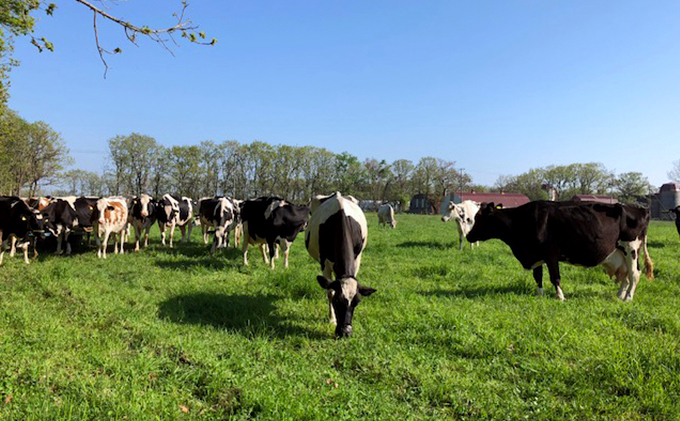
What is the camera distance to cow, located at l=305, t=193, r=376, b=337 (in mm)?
5098

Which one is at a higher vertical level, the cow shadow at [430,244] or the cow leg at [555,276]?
the cow leg at [555,276]

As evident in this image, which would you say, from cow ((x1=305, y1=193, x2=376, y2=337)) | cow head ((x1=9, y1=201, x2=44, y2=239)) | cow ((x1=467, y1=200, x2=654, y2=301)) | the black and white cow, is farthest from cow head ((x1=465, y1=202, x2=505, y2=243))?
cow head ((x1=9, y1=201, x2=44, y2=239))

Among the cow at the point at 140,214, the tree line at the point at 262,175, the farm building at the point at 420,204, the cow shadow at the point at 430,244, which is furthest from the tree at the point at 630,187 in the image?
the cow at the point at 140,214

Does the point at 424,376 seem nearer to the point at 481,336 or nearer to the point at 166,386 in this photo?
the point at 481,336

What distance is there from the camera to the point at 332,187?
237 feet

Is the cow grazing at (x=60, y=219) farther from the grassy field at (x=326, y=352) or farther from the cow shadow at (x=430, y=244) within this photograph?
the cow shadow at (x=430, y=244)

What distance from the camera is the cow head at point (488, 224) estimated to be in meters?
8.16

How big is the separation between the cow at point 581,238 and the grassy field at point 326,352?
0.53 metres

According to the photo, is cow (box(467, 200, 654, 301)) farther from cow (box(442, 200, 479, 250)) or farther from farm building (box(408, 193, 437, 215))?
farm building (box(408, 193, 437, 215))

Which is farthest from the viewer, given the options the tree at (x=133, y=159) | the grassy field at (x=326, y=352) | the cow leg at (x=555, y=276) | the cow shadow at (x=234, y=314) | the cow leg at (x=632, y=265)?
the tree at (x=133, y=159)

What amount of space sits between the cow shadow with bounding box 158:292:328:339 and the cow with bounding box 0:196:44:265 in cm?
734

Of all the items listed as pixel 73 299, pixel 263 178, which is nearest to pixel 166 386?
pixel 73 299

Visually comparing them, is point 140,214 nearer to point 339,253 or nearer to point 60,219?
point 60,219

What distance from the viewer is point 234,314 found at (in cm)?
618
